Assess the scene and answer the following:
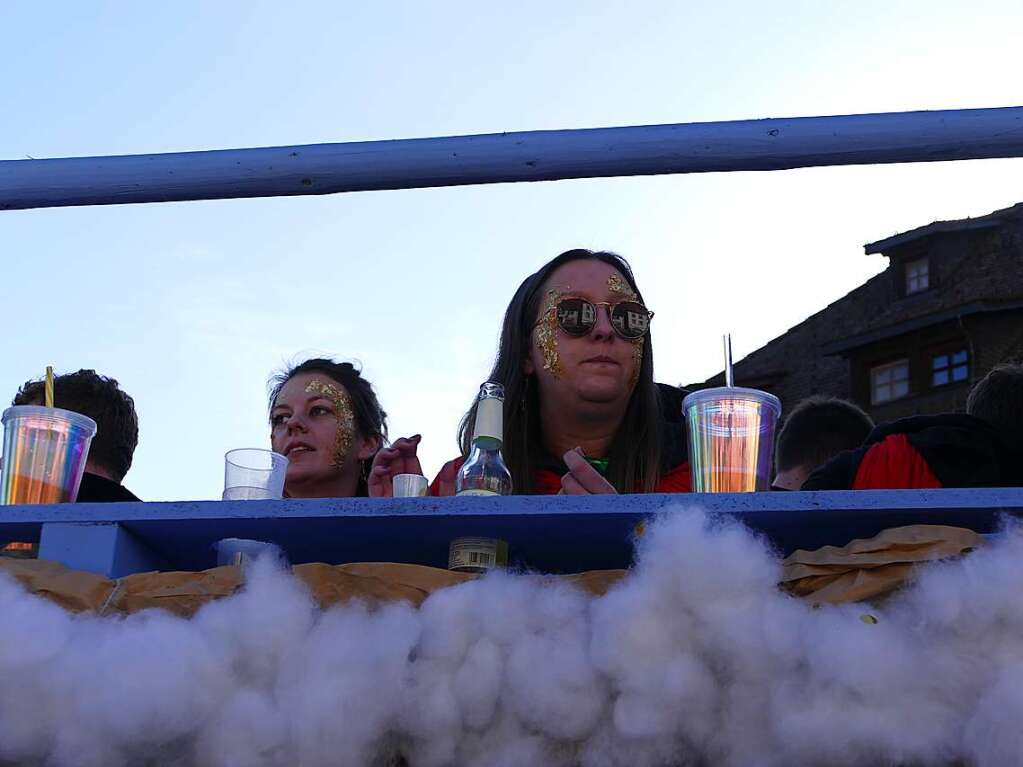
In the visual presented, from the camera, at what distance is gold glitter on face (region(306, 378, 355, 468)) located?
12.4ft

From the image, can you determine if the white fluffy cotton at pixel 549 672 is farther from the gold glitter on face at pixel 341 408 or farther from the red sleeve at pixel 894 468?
the gold glitter on face at pixel 341 408

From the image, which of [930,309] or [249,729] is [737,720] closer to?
[249,729]

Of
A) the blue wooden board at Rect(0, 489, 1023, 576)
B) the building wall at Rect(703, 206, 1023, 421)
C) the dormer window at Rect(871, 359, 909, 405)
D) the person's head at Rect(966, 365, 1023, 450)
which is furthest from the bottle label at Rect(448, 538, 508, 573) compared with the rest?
the dormer window at Rect(871, 359, 909, 405)

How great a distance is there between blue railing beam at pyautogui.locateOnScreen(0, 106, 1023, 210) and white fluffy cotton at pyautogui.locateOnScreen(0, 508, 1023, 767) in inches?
23.6

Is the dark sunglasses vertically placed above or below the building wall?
below

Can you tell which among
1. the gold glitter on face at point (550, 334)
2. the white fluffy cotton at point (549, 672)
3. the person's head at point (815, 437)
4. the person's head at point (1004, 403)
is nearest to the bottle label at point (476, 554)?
the white fluffy cotton at point (549, 672)

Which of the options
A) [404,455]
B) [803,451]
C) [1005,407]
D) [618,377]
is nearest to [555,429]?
[618,377]

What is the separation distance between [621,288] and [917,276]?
1929 centimetres

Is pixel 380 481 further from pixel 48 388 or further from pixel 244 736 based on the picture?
pixel 244 736

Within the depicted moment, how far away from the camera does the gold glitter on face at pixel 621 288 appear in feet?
9.19

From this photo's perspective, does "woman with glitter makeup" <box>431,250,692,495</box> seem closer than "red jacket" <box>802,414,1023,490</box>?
No

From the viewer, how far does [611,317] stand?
108 inches

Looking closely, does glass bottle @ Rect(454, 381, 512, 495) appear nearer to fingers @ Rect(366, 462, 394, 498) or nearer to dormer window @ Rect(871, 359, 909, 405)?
fingers @ Rect(366, 462, 394, 498)

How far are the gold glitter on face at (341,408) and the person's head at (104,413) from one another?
554mm
